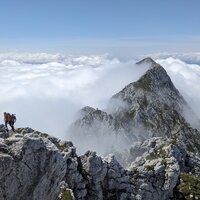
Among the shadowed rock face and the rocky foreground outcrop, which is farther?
the shadowed rock face

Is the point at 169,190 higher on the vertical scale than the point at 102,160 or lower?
lower

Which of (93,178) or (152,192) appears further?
(152,192)

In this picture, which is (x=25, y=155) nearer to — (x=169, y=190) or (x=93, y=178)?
(x=93, y=178)

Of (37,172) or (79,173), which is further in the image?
(79,173)

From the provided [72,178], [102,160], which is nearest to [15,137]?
[72,178]

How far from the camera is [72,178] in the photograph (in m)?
90.6

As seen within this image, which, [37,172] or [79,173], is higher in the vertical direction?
[37,172]

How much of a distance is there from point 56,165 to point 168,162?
197ft

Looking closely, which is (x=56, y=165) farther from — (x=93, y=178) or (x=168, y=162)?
(x=168, y=162)

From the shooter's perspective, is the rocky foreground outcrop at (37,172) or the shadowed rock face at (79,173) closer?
the rocky foreground outcrop at (37,172)

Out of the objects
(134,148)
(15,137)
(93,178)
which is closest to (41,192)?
(15,137)

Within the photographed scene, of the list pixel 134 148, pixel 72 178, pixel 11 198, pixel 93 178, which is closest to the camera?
pixel 11 198

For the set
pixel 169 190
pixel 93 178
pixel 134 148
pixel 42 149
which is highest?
pixel 42 149

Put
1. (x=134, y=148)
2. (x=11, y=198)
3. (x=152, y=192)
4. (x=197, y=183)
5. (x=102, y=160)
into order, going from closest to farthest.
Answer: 1. (x=11, y=198)
2. (x=102, y=160)
3. (x=152, y=192)
4. (x=197, y=183)
5. (x=134, y=148)
